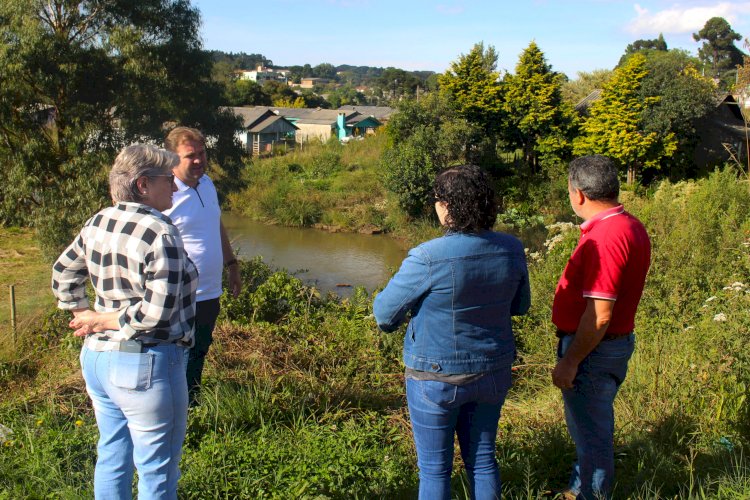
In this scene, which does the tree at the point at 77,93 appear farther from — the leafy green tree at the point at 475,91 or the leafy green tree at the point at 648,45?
the leafy green tree at the point at 648,45

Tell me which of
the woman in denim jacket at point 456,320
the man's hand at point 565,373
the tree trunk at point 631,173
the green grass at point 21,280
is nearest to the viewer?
the woman in denim jacket at point 456,320

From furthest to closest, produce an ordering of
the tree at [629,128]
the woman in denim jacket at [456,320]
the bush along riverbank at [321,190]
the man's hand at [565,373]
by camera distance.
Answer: the bush along riverbank at [321,190], the tree at [629,128], the man's hand at [565,373], the woman in denim jacket at [456,320]

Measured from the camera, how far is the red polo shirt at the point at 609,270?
238cm

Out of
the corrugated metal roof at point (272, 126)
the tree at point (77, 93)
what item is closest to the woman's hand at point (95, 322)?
the tree at point (77, 93)

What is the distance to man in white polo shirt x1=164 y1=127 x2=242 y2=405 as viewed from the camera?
3117 mm

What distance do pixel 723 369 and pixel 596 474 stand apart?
51.0 inches

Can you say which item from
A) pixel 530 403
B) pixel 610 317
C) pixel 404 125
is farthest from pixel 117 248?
pixel 404 125

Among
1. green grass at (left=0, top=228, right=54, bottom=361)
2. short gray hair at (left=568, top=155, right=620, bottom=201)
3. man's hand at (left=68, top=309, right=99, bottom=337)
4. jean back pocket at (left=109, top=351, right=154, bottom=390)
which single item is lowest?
green grass at (left=0, top=228, right=54, bottom=361)

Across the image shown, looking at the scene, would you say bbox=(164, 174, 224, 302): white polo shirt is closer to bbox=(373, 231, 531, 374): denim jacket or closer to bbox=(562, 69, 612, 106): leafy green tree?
bbox=(373, 231, 531, 374): denim jacket

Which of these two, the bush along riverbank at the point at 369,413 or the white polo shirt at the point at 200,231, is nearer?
the bush along riverbank at the point at 369,413

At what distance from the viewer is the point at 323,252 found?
68.5 ft

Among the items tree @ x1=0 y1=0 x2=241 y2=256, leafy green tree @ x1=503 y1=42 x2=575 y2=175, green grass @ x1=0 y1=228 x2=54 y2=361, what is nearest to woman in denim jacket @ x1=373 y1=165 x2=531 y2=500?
green grass @ x1=0 y1=228 x2=54 y2=361

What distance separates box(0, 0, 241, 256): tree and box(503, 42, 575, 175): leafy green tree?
436 inches

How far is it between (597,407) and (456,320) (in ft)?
2.61
